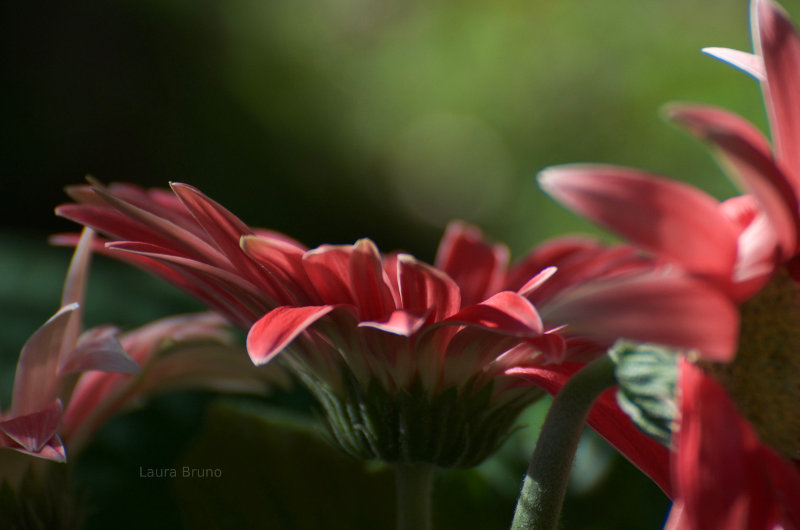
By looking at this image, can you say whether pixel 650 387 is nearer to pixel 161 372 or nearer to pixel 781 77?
pixel 781 77

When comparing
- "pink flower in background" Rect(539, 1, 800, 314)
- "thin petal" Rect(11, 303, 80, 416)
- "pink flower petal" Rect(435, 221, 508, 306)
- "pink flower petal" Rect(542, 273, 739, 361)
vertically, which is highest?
"pink flower in background" Rect(539, 1, 800, 314)

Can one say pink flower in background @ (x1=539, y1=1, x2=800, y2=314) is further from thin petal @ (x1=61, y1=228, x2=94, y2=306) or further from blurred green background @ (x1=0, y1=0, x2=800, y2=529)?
blurred green background @ (x1=0, y1=0, x2=800, y2=529)

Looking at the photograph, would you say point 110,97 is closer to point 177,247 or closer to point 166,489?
point 166,489

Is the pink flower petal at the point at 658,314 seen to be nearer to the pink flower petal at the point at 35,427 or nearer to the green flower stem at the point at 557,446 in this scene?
the green flower stem at the point at 557,446

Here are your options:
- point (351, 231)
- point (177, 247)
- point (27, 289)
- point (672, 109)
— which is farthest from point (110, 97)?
point (672, 109)

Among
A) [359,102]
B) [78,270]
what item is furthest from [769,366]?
[359,102]

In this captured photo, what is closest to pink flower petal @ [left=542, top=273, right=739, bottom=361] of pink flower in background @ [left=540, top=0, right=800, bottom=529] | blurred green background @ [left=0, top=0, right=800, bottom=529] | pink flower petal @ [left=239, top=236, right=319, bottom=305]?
pink flower in background @ [left=540, top=0, right=800, bottom=529]

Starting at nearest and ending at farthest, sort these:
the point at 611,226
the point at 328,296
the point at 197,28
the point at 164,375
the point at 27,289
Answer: the point at 611,226 → the point at 328,296 → the point at 164,375 → the point at 27,289 → the point at 197,28
